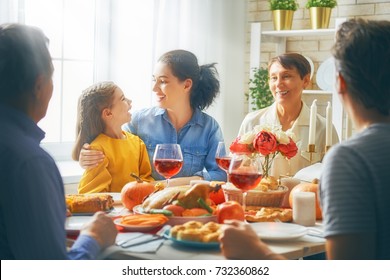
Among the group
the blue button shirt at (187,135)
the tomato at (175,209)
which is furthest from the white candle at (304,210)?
the blue button shirt at (187,135)

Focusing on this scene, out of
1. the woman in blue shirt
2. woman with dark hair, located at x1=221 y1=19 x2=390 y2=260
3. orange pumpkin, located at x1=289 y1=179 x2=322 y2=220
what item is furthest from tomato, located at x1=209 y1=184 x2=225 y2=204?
woman with dark hair, located at x1=221 y1=19 x2=390 y2=260

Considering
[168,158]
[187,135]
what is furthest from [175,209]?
[187,135]

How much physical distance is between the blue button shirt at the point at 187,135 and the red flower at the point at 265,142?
772 millimetres

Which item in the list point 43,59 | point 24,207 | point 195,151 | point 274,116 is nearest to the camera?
point 24,207

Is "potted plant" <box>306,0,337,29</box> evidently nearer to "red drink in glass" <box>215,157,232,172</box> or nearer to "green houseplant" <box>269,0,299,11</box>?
"green houseplant" <box>269,0,299,11</box>

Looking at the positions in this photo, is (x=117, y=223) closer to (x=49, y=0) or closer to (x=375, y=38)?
(x=375, y=38)

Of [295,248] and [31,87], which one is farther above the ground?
[31,87]

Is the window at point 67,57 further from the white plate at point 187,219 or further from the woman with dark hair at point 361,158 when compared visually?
the woman with dark hair at point 361,158

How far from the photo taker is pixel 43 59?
126cm

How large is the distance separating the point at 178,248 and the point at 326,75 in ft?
8.79

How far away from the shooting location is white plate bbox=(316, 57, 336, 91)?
386 cm

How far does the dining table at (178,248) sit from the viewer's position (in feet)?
4.55
